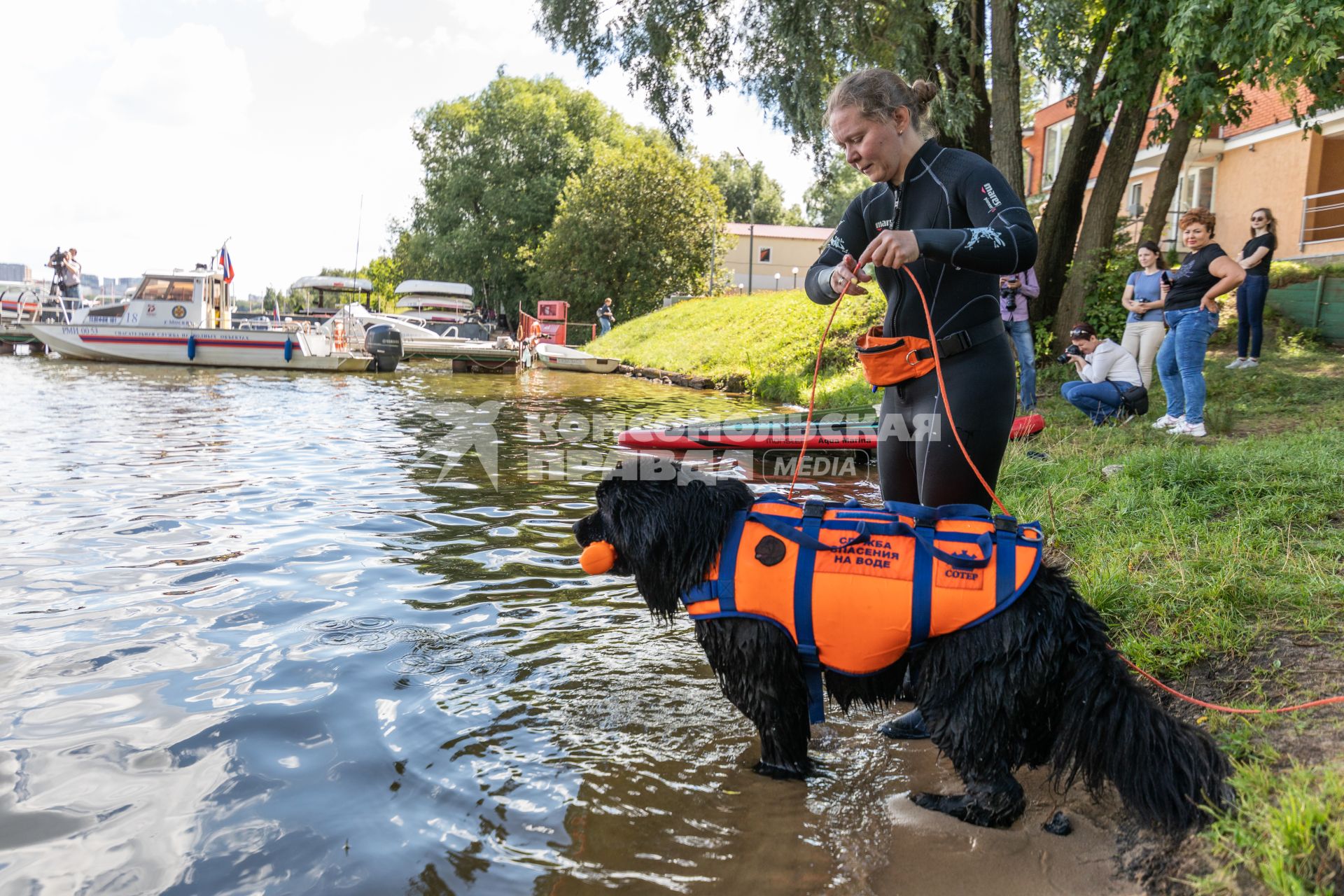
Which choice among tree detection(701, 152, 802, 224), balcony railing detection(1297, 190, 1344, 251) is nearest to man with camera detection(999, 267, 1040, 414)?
balcony railing detection(1297, 190, 1344, 251)

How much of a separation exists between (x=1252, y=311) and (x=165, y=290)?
23.3m

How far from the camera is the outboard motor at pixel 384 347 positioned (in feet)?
68.2

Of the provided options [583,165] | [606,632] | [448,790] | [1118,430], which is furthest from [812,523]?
[583,165]

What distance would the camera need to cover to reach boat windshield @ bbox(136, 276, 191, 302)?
70.3 ft

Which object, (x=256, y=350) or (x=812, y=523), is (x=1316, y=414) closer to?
(x=812, y=523)

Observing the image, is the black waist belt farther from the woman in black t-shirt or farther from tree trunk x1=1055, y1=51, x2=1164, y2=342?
tree trunk x1=1055, y1=51, x2=1164, y2=342

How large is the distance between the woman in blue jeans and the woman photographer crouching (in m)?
0.50

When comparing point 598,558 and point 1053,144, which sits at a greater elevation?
point 1053,144

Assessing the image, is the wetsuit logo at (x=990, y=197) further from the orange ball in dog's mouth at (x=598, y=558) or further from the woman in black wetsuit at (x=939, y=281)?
the orange ball in dog's mouth at (x=598, y=558)

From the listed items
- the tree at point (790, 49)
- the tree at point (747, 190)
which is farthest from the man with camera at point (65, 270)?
the tree at point (747, 190)

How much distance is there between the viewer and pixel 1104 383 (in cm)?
806

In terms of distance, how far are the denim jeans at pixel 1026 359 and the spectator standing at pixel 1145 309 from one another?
100cm

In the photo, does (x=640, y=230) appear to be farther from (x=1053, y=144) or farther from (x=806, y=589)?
(x=806, y=589)

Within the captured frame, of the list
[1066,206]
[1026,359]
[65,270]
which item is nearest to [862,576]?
[1026,359]
